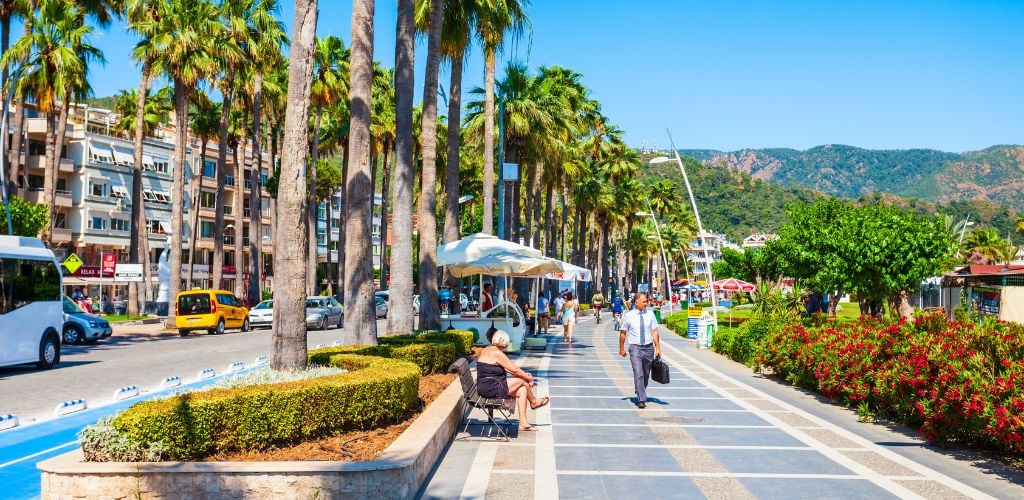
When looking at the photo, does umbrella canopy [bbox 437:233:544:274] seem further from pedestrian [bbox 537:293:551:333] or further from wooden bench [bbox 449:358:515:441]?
wooden bench [bbox 449:358:515:441]

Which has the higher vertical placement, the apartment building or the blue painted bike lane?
the apartment building

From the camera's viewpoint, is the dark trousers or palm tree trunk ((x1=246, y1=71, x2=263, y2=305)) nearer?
the dark trousers

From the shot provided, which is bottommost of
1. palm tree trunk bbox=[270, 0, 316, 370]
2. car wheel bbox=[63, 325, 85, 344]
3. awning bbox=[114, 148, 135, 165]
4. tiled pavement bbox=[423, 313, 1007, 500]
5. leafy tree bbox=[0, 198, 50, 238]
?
tiled pavement bbox=[423, 313, 1007, 500]

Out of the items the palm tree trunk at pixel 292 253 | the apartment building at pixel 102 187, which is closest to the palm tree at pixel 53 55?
the apartment building at pixel 102 187

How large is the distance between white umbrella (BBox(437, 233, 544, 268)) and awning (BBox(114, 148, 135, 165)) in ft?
155

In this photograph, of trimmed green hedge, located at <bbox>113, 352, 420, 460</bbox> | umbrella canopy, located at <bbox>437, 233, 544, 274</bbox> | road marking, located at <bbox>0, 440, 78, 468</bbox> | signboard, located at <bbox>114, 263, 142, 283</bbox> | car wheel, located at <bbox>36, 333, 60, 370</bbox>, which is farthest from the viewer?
signboard, located at <bbox>114, 263, 142, 283</bbox>

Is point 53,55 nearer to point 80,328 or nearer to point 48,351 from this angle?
point 80,328

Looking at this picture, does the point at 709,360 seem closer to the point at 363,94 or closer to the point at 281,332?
the point at 363,94

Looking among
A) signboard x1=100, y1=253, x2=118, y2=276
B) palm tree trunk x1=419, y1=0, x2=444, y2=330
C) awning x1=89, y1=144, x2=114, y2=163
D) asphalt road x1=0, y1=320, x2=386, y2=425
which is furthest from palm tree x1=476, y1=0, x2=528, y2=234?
awning x1=89, y1=144, x2=114, y2=163

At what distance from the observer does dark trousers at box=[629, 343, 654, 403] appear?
46.1 feet

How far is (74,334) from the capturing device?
30.2m

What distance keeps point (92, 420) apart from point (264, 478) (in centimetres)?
652

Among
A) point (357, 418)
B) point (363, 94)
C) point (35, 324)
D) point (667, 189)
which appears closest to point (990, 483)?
point (357, 418)

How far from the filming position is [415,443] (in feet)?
27.2
